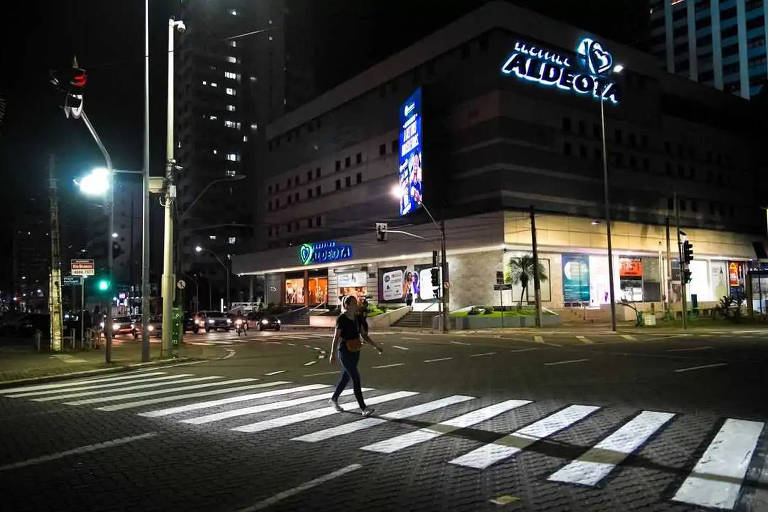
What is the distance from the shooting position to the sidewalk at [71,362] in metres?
16.7

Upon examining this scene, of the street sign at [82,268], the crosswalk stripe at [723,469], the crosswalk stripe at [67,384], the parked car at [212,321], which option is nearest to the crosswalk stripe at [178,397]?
the crosswalk stripe at [67,384]

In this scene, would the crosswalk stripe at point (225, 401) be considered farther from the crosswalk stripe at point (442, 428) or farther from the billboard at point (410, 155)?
the billboard at point (410, 155)

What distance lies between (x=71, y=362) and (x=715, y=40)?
122304 mm

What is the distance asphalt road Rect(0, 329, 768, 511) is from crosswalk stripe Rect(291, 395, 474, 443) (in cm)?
4

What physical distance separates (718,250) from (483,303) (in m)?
27.5

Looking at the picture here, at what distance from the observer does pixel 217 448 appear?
7.83m

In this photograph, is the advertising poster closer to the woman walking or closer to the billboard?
the billboard

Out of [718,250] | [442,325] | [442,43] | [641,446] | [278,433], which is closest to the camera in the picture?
[641,446]

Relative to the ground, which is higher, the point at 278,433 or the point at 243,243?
the point at 243,243

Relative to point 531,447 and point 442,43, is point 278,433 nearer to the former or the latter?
point 531,447

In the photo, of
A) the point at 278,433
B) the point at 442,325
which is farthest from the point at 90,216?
the point at 278,433

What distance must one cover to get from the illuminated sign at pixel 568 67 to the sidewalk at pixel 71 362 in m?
35.2

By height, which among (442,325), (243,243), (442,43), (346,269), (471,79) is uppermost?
(442,43)

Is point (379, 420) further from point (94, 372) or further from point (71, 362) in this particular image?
point (71, 362)
